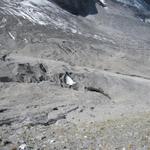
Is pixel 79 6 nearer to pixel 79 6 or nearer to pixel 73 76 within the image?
pixel 79 6

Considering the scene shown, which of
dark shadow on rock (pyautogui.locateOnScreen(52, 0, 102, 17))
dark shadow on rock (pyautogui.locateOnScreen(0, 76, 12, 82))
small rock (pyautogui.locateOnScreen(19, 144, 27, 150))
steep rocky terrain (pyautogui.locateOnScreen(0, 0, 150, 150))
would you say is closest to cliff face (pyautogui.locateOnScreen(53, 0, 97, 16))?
dark shadow on rock (pyautogui.locateOnScreen(52, 0, 102, 17))

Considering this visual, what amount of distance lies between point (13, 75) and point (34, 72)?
169 centimetres

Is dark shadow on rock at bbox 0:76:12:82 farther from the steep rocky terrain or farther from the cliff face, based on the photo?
the cliff face

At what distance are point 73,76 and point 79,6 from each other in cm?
1994

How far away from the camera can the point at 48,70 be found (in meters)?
24.8

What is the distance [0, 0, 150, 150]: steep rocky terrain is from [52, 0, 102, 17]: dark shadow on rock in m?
0.12

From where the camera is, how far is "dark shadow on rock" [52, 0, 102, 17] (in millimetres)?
41062

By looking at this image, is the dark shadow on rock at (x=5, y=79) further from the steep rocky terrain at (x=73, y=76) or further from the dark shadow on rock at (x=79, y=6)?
the dark shadow on rock at (x=79, y=6)

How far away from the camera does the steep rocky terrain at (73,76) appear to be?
33.7 feet

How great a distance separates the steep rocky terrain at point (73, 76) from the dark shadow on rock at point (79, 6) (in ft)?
0.39

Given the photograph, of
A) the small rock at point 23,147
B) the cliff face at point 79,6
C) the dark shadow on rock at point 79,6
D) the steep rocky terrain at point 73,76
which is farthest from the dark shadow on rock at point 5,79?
the cliff face at point 79,6

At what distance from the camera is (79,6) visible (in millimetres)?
43312

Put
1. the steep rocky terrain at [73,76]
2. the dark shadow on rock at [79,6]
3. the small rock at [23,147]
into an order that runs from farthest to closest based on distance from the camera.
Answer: the dark shadow on rock at [79,6]
the steep rocky terrain at [73,76]
the small rock at [23,147]

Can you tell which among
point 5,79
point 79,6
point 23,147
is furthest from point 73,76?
point 79,6
